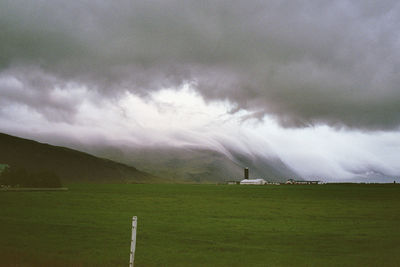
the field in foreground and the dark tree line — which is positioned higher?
the dark tree line

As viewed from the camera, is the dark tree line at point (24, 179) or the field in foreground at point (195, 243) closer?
the field in foreground at point (195, 243)

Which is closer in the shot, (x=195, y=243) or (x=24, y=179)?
(x=195, y=243)

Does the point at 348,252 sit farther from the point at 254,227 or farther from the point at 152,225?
the point at 152,225

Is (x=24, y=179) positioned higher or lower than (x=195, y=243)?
higher

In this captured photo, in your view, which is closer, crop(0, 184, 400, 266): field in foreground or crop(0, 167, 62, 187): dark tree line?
crop(0, 184, 400, 266): field in foreground

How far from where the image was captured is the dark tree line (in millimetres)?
134625

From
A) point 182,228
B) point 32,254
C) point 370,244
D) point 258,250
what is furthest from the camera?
point 182,228

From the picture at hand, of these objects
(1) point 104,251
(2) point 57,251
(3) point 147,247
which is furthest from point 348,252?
(2) point 57,251

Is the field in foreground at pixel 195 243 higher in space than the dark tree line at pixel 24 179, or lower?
lower

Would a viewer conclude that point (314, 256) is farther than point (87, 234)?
No

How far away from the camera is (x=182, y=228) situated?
103 feet

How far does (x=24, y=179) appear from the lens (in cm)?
13575

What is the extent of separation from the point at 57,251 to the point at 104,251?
7.84ft

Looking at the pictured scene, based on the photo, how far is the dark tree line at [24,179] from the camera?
135 meters
